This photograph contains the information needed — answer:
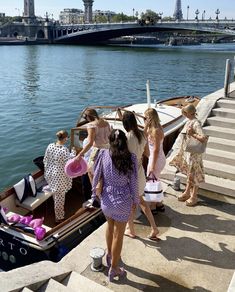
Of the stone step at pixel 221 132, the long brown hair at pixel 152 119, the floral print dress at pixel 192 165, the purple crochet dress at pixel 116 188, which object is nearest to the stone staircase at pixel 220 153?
the stone step at pixel 221 132

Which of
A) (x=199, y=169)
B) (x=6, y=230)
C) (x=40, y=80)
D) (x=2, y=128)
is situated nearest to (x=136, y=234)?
(x=199, y=169)

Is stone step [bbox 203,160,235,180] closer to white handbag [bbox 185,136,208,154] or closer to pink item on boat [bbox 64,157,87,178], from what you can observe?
white handbag [bbox 185,136,208,154]

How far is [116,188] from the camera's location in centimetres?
427

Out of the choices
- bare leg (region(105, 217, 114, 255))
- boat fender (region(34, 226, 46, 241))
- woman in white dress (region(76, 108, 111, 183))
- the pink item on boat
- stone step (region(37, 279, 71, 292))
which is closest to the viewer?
stone step (region(37, 279, 71, 292))

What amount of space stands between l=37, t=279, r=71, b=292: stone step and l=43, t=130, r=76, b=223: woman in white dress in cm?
252

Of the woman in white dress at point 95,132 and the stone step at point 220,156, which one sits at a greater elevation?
the woman in white dress at point 95,132

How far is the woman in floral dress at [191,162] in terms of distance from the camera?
5.92 metres

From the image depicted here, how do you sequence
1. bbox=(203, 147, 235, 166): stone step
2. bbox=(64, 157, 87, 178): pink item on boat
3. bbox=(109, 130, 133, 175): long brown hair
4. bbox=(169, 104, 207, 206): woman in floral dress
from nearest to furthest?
bbox=(109, 130, 133, 175): long brown hair → bbox=(169, 104, 207, 206): woman in floral dress → bbox=(64, 157, 87, 178): pink item on boat → bbox=(203, 147, 235, 166): stone step

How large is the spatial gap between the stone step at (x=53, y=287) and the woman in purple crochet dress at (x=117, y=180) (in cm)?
84

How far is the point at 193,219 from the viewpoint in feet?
20.0

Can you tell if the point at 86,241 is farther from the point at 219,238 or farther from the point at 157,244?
the point at 219,238

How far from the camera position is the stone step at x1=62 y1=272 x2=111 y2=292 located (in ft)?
14.5

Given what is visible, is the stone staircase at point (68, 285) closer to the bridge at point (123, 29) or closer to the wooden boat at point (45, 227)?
the wooden boat at point (45, 227)

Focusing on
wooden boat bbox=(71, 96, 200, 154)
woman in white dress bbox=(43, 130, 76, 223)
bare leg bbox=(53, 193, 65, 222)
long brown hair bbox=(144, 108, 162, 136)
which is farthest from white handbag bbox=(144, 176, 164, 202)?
wooden boat bbox=(71, 96, 200, 154)
